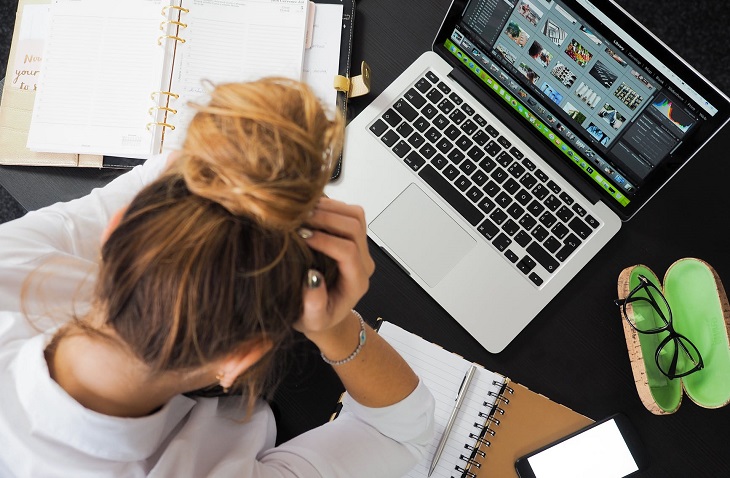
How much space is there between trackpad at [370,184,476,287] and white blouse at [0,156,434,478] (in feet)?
0.59

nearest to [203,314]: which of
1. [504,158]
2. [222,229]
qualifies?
[222,229]

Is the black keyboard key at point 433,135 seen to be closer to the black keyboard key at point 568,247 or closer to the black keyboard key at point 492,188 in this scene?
the black keyboard key at point 492,188

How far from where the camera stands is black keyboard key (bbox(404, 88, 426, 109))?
0.82 metres

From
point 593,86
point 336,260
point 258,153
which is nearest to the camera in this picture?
point 258,153

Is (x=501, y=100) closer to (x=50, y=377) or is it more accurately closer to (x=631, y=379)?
(x=631, y=379)

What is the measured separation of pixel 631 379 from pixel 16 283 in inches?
30.7

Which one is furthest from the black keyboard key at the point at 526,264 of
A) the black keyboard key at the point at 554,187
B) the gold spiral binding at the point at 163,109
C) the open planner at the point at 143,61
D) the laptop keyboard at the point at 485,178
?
the gold spiral binding at the point at 163,109

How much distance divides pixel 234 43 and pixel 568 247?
55 centimetres

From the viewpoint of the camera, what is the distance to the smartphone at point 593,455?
0.73m

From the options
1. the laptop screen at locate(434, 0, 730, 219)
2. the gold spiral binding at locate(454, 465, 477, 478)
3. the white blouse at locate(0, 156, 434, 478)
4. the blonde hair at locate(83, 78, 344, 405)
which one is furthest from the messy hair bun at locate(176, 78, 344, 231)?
the gold spiral binding at locate(454, 465, 477, 478)

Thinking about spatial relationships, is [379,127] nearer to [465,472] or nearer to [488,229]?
[488,229]

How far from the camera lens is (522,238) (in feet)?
2.57

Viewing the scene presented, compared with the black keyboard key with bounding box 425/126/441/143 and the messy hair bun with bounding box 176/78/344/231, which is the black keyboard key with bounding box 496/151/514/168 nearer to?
the black keyboard key with bounding box 425/126/441/143

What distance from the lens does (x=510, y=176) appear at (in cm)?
80
